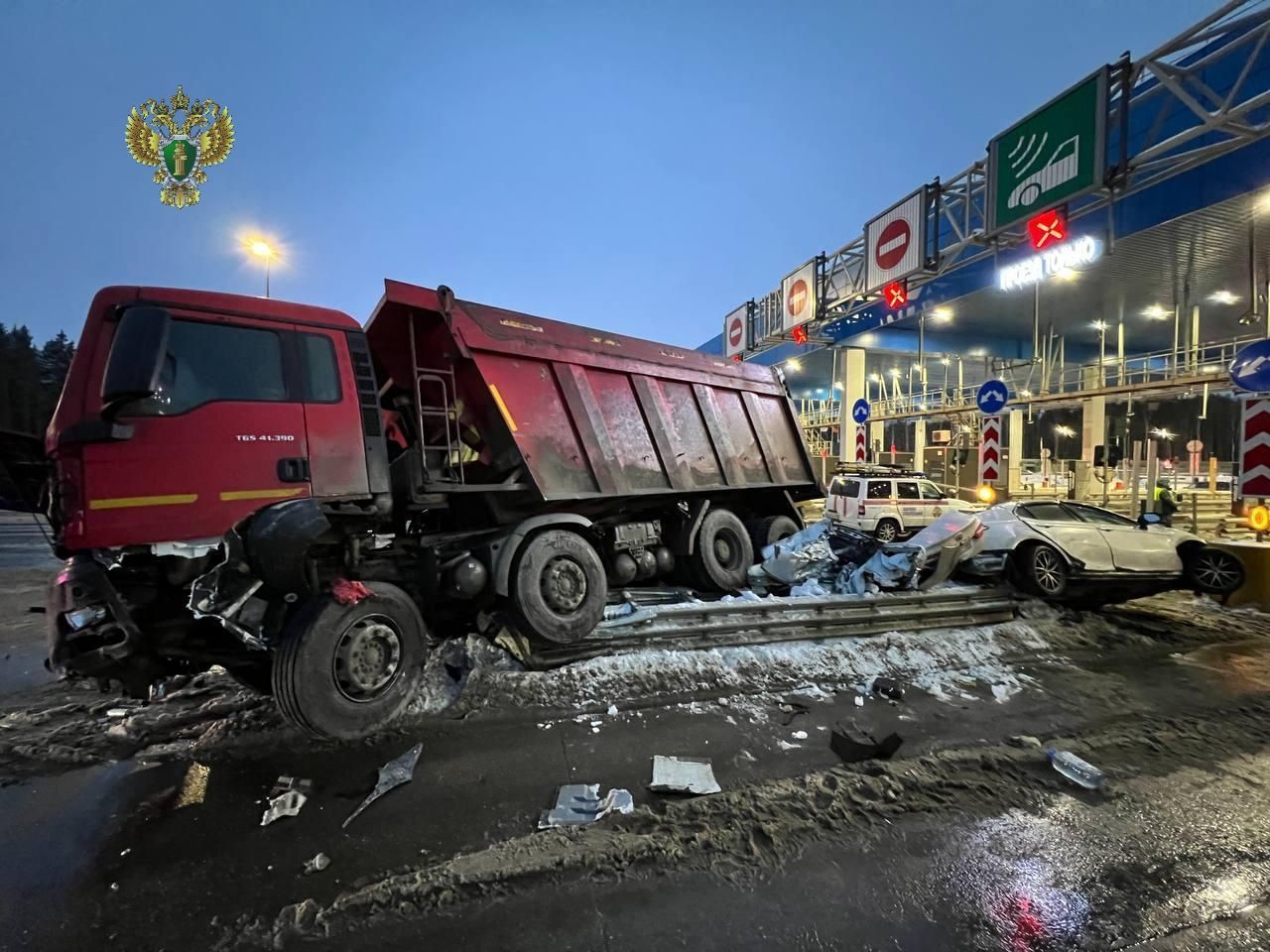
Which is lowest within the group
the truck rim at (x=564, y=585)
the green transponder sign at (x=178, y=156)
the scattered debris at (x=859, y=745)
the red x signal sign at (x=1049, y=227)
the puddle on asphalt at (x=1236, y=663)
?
the puddle on asphalt at (x=1236, y=663)

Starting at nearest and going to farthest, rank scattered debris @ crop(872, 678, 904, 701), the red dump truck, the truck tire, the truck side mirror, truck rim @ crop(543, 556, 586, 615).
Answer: the truck side mirror
the red dump truck
the truck tire
scattered debris @ crop(872, 678, 904, 701)
truck rim @ crop(543, 556, 586, 615)

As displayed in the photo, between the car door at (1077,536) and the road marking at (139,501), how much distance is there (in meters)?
8.07

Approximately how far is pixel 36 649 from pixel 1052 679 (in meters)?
9.45

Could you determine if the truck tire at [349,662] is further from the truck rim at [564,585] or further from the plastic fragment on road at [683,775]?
the plastic fragment on road at [683,775]

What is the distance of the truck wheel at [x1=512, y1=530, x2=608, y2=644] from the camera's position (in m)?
4.87

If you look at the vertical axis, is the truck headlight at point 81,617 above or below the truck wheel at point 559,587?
above

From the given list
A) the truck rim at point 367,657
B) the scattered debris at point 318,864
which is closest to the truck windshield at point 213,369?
the truck rim at point 367,657

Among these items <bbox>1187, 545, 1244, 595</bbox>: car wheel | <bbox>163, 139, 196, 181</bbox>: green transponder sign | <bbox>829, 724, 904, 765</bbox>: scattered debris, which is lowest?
<bbox>829, 724, 904, 765</bbox>: scattered debris

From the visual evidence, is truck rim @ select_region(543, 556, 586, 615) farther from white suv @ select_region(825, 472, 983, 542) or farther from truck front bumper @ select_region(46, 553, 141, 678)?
white suv @ select_region(825, 472, 983, 542)

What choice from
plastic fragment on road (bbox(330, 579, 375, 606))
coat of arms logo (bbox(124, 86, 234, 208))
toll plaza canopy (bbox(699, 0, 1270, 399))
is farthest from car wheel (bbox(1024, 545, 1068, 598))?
coat of arms logo (bbox(124, 86, 234, 208))

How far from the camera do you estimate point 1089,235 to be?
11.5 meters

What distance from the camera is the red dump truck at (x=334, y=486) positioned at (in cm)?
A: 326

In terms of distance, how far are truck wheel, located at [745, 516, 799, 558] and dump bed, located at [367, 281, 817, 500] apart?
51 cm

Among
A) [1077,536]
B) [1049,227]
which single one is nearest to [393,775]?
[1077,536]
